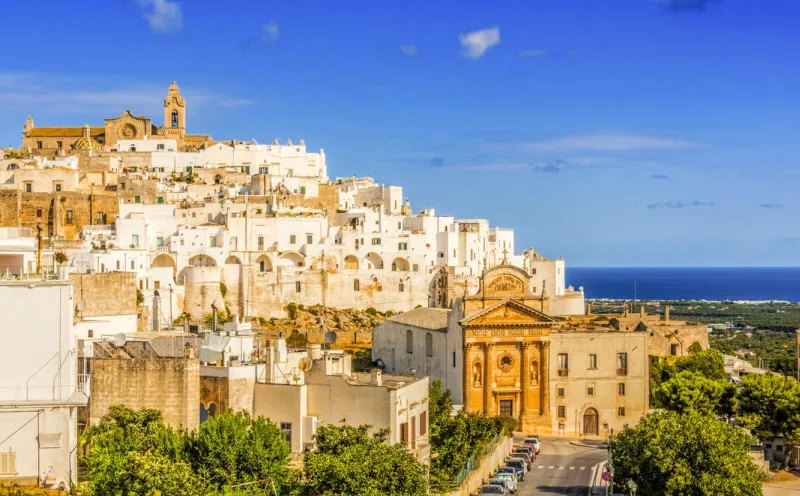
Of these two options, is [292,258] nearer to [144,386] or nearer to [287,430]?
[287,430]

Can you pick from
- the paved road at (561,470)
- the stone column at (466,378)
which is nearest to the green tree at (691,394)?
the paved road at (561,470)

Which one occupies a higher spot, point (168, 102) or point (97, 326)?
point (168, 102)

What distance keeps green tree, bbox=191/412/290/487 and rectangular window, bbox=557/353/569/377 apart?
95.2 feet

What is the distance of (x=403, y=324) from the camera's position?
6625 centimetres

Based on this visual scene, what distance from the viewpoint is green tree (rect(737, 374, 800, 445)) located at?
181 feet

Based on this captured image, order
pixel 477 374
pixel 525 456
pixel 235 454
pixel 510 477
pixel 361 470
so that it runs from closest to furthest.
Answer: pixel 235 454 → pixel 361 470 → pixel 510 477 → pixel 525 456 → pixel 477 374

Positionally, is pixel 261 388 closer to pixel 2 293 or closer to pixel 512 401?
pixel 2 293

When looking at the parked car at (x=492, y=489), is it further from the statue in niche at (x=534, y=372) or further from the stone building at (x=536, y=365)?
the statue in niche at (x=534, y=372)

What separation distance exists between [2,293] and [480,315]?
30.9 m

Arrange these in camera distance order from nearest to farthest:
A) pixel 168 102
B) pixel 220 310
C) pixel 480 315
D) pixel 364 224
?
pixel 480 315
pixel 220 310
pixel 364 224
pixel 168 102

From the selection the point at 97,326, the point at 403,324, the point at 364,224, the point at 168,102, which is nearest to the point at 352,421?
the point at 97,326

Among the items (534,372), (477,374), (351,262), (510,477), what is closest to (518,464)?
(510,477)

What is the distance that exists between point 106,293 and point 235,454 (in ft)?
77.8

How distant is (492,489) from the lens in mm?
40500
